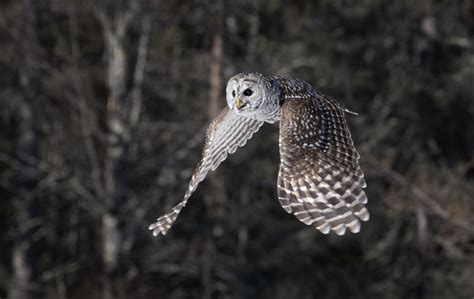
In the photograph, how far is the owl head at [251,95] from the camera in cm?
810

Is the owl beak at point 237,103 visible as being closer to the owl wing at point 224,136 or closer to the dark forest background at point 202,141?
the owl wing at point 224,136

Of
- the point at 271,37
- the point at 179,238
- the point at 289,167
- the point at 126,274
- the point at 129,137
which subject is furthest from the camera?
the point at 179,238

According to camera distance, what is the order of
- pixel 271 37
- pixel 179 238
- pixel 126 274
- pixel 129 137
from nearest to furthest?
pixel 129 137 < pixel 126 274 < pixel 271 37 < pixel 179 238

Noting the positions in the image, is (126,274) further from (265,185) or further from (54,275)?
(265,185)

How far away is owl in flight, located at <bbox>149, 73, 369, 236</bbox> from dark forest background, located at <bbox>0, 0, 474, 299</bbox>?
961 centimetres

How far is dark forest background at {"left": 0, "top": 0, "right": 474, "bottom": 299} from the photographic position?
A: 19047 mm

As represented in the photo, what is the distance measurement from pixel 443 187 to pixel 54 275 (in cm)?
817

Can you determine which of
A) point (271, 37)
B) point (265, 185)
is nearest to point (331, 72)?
point (271, 37)

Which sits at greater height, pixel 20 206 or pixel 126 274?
pixel 20 206

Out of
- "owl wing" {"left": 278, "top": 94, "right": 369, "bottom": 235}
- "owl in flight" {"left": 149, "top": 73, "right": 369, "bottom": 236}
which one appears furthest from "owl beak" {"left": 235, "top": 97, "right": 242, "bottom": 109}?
"owl wing" {"left": 278, "top": 94, "right": 369, "bottom": 235}

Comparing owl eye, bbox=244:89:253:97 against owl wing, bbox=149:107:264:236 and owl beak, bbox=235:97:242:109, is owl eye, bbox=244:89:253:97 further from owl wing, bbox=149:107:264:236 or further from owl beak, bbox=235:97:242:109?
owl wing, bbox=149:107:264:236

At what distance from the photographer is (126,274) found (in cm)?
2011

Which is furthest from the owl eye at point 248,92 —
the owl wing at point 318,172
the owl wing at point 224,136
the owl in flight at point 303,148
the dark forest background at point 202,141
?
the dark forest background at point 202,141

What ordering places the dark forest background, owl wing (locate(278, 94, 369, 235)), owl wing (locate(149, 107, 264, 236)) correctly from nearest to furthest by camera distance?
owl wing (locate(278, 94, 369, 235)) < owl wing (locate(149, 107, 264, 236)) < the dark forest background
